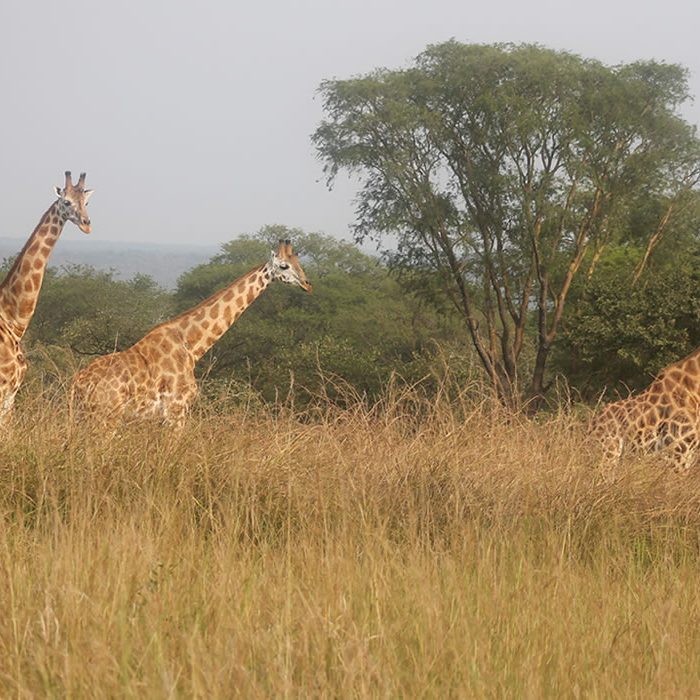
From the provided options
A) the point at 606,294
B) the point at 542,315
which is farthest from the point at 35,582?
the point at 542,315

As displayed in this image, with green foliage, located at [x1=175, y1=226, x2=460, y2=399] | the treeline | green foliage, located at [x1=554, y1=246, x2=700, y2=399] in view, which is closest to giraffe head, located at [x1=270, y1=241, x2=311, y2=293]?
the treeline

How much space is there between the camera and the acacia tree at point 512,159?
30.1 meters

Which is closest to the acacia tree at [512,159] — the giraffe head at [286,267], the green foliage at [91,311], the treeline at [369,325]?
the treeline at [369,325]

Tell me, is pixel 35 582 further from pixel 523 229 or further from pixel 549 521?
pixel 523 229

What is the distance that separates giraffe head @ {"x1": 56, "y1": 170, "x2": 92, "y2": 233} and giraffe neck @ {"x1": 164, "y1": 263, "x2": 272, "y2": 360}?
1120mm

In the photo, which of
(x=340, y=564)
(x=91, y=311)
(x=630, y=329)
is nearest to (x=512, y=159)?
(x=630, y=329)

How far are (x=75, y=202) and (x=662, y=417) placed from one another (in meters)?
4.98

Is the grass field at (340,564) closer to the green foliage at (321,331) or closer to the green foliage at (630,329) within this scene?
the green foliage at (630,329)

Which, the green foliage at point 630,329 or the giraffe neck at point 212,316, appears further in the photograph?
the green foliage at point 630,329

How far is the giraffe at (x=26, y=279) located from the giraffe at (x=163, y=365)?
0.47 meters

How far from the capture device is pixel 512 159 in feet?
99.9

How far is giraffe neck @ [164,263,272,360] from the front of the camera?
10578 millimetres

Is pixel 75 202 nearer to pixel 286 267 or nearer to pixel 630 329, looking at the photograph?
pixel 286 267

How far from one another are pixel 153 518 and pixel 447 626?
211cm
